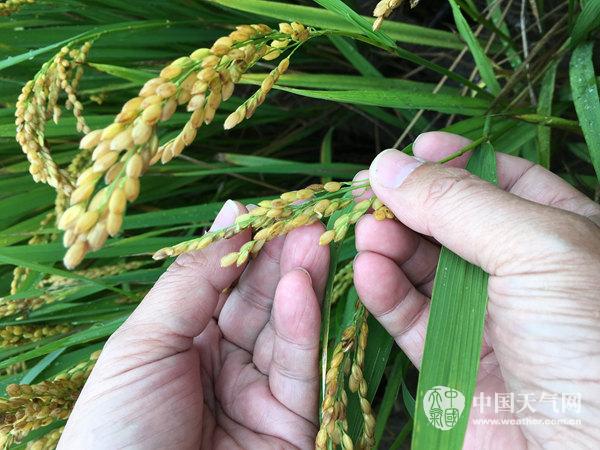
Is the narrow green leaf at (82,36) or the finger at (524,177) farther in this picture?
the finger at (524,177)

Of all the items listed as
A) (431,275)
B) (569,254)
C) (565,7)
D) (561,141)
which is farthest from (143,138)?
(565,7)

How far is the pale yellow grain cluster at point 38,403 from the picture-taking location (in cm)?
126

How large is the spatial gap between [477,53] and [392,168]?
2.02 ft

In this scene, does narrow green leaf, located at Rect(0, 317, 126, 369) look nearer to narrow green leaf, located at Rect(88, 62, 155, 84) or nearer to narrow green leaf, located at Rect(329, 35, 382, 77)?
narrow green leaf, located at Rect(88, 62, 155, 84)

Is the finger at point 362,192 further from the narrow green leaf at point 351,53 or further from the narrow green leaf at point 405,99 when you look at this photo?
the narrow green leaf at point 351,53

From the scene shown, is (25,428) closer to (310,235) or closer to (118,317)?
(118,317)

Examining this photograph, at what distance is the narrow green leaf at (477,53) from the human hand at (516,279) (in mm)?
A: 512

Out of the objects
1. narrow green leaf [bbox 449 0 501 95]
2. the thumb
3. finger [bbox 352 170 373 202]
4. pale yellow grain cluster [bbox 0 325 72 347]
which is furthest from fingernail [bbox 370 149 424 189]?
pale yellow grain cluster [bbox 0 325 72 347]

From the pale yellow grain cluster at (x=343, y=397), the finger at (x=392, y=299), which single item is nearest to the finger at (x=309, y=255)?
the finger at (x=392, y=299)

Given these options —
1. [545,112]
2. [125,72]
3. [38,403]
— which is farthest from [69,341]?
[545,112]

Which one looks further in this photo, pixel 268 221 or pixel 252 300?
pixel 252 300

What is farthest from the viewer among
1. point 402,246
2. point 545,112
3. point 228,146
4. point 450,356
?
point 228,146

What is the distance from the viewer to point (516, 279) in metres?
1.12

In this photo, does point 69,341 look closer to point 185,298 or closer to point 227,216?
point 185,298
